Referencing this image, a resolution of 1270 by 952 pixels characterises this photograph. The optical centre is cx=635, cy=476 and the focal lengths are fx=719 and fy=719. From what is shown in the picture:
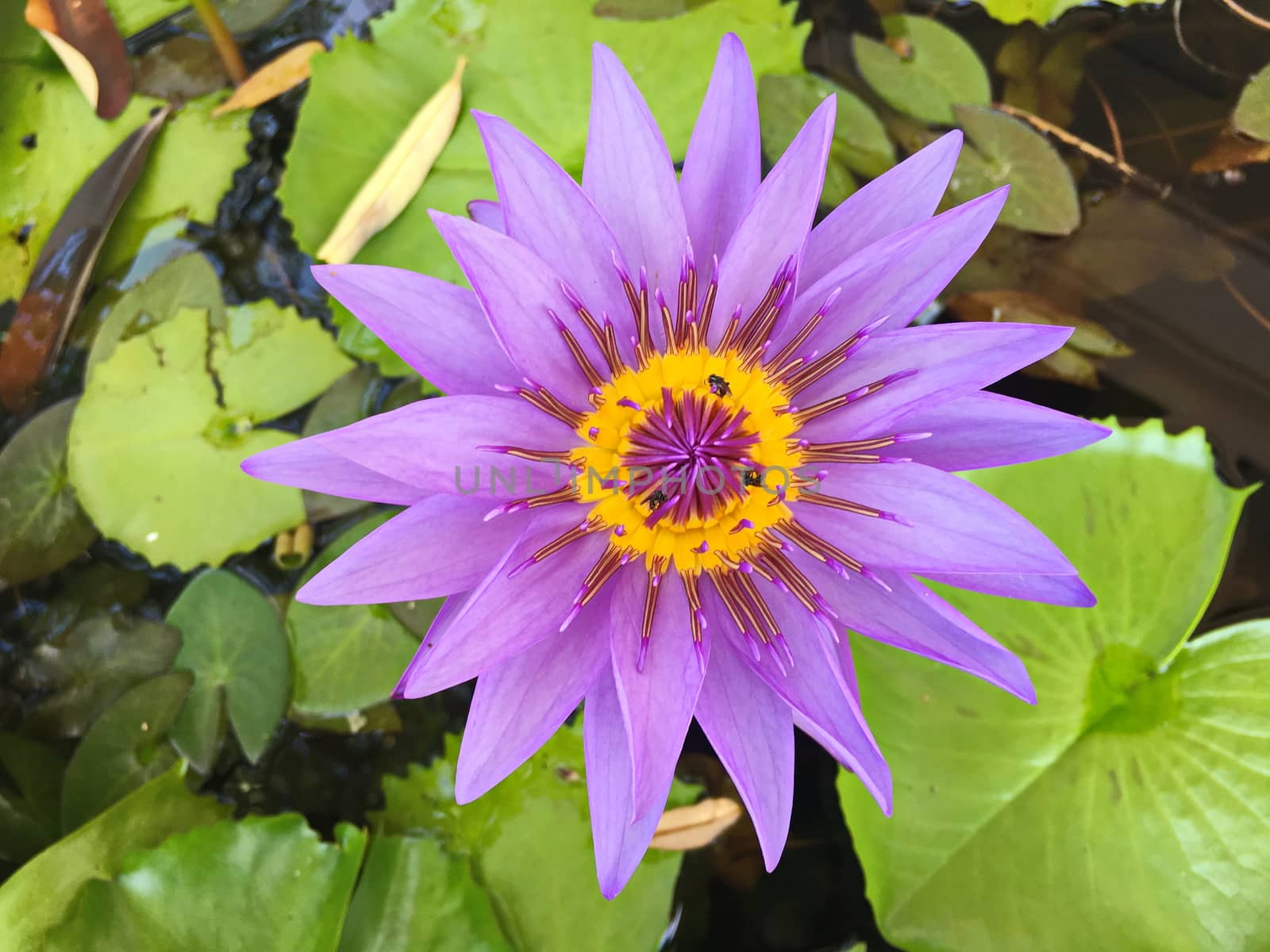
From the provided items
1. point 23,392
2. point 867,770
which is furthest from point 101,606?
point 867,770

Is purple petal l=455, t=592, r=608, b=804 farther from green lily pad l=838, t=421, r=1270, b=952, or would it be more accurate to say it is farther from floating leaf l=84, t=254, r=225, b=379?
floating leaf l=84, t=254, r=225, b=379

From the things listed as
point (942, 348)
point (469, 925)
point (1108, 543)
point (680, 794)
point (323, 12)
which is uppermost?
point (323, 12)

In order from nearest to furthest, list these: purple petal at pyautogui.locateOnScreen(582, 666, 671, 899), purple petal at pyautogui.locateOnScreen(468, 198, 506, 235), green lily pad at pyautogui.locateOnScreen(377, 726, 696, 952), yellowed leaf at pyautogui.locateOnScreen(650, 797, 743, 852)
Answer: purple petal at pyautogui.locateOnScreen(582, 666, 671, 899) → purple petal at pyautogui.locateOnScreen(468, 198, 506, 235) → green lily pad at pyautogui.locateOnScreen(377, 726, 696, 952) → yellowed leaf at pyautogui.locateOnScreen(650, 797, 743, 852)

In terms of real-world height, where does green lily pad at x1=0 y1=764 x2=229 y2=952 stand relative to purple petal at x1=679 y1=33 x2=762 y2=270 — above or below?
below

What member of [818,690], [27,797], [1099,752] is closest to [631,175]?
[818,690]

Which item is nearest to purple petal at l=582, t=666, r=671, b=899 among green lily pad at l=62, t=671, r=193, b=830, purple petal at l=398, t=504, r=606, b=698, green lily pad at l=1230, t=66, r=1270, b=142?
purple petal at l=398, t=504, r=606, b=698

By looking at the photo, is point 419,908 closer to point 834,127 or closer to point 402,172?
point 402,172

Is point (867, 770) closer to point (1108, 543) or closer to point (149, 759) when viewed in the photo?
point (1108, 543)
